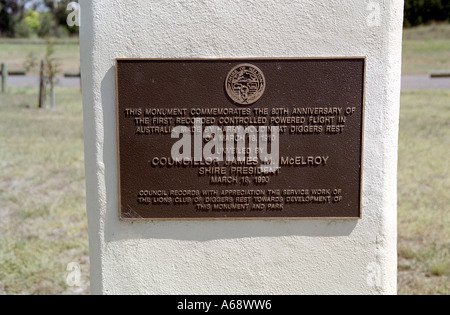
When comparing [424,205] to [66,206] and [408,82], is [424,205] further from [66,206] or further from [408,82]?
[408,82]

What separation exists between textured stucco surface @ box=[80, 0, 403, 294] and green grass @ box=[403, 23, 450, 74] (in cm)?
1754

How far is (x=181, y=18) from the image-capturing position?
2986 millimetres

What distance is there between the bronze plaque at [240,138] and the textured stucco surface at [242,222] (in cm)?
7

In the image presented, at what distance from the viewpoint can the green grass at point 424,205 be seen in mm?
4219

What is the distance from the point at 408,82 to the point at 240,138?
15217mm

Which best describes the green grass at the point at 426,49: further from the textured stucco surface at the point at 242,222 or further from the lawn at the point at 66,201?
the textured stucco surface at the point at 242,222

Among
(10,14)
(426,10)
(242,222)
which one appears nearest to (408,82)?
(426,10)

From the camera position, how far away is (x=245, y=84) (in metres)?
3.06

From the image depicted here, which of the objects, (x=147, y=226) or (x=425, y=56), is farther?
(x=425, y=56)

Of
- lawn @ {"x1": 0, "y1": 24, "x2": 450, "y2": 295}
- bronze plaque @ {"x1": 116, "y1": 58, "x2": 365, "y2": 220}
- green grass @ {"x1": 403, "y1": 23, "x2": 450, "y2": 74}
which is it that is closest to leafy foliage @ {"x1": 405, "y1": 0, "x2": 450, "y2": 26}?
green grass @ {"x1": 403, "y1": 23, "x2": 450, "y2": 74}

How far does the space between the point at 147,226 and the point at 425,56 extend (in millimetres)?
21669

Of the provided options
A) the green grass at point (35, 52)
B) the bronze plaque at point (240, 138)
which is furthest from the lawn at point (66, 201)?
the green grass at point (35, 52)
